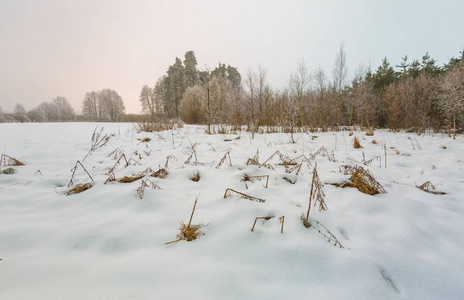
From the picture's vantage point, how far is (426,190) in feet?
6.40

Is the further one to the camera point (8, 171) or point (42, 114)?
point (42, 114)

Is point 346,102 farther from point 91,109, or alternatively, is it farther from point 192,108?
point 91,109

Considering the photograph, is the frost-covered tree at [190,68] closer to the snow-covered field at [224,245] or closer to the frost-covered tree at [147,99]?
the frost-covered tree at [147,99]

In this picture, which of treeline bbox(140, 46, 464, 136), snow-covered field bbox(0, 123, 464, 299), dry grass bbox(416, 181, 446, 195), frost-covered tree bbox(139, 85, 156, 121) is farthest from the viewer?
frost-covered tree bbox(139, 85, 156, 121)

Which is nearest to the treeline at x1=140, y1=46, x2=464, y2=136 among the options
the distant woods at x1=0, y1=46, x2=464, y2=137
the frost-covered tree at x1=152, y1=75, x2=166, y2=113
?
the distant woods at x1=0, y1=46, x2=464, y2=137

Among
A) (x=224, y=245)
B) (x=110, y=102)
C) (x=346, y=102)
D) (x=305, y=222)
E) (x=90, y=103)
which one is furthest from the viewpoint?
(x=90, y=103)

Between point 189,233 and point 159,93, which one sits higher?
point 159,93

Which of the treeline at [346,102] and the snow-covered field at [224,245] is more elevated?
the treeline at [346,102]

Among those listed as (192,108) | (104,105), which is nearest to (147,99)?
(104,105)

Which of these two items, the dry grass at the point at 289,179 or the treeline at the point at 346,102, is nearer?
the dry grass at the point at 289,179

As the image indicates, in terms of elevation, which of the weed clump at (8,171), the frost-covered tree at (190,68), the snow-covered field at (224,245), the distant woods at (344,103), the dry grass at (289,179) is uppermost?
the frost-covered tree at (190,68)

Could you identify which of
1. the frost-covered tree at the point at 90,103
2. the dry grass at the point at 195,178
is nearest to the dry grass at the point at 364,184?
the dry grass at the point at 195,178

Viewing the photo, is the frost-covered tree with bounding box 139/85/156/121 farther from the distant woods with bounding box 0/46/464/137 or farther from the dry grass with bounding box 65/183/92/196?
the dry grass with bounding box 65/183/92/196

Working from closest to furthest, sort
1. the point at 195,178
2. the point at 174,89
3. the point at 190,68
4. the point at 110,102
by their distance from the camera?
1. the point at 195,178
2. the point at 174,89
3. the point at 190,68
4. the point at 110,102
